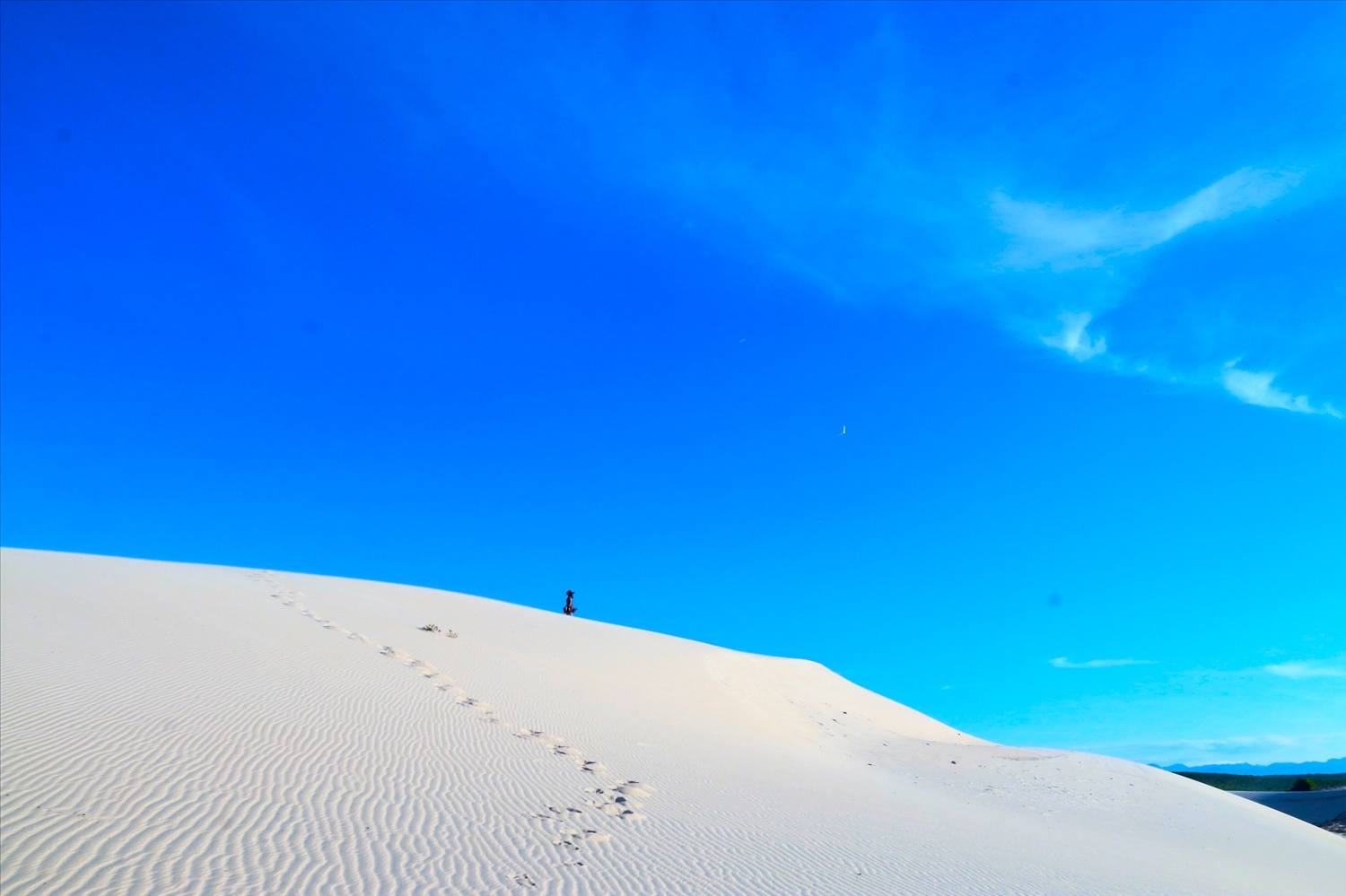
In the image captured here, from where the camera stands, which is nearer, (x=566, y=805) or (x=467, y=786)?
(x=566, y=805)

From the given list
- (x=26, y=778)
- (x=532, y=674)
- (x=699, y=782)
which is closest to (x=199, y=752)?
(x=26, y=778)

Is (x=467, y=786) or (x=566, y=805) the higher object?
(x=467, y=786)

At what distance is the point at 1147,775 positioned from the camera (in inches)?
711

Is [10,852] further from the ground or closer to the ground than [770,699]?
closer to the ground

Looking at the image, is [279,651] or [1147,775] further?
[1147,775]

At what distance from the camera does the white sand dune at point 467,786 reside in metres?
6.34

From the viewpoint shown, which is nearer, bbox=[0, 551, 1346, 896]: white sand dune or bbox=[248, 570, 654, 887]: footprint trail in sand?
bbox=[0, 551, 1346, 896]: white sand dune

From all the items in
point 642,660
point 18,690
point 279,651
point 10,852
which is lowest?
point 10,852

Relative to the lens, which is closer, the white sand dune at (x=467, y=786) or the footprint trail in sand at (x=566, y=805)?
the white sand dune at (x=467, y=786)

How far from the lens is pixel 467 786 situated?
887cm

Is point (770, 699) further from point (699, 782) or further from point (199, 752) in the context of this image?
point (199, 752)

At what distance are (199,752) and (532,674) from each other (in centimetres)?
1000

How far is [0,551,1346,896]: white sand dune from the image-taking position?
6.34m

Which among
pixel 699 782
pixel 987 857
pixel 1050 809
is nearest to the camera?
pixel 987 857
